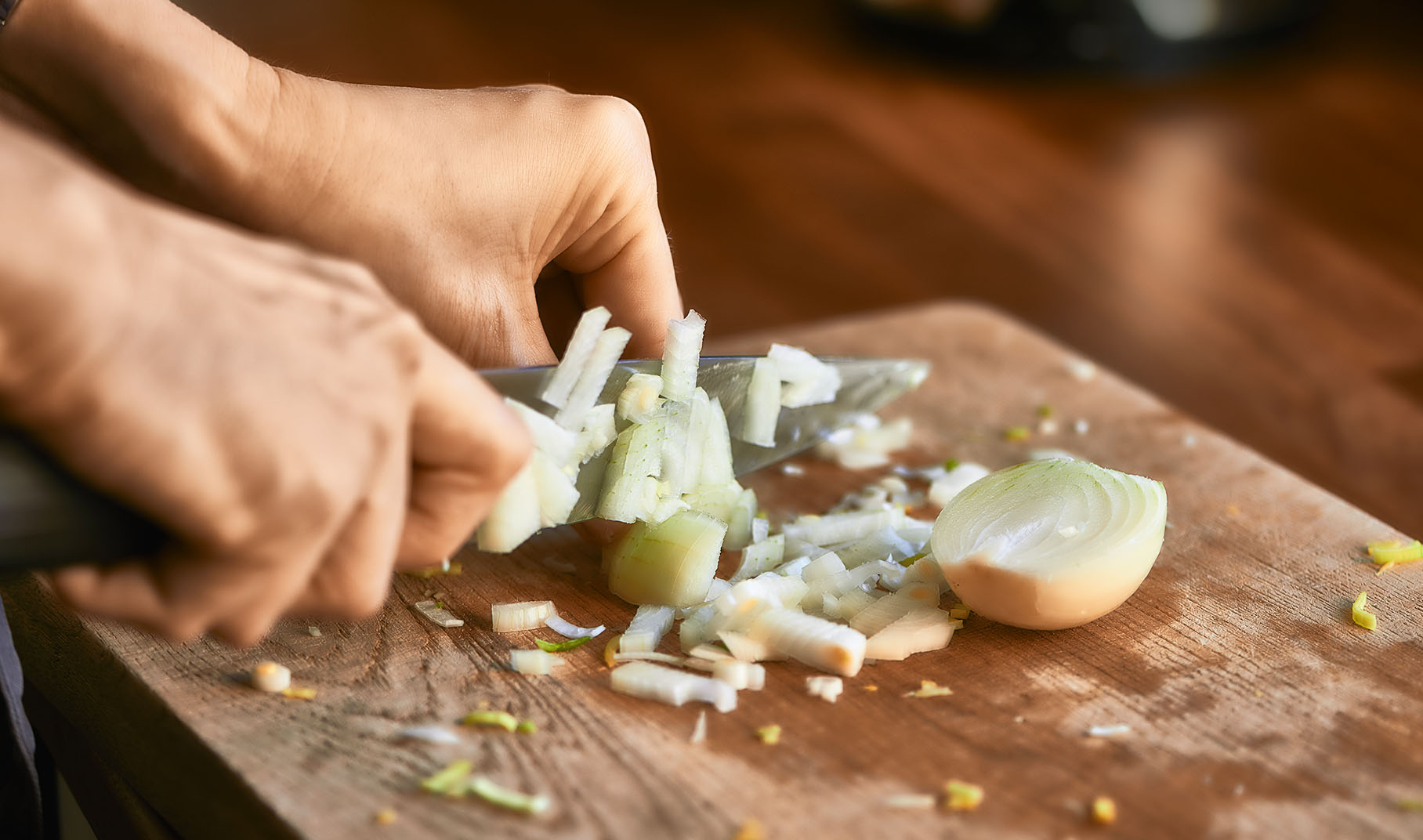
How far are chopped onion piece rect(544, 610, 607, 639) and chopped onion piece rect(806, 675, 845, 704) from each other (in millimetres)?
187

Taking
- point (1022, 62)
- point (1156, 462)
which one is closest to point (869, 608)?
point (1156, 462)

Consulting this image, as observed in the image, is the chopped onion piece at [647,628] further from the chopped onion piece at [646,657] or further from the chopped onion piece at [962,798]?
the chopped onion piece at [962,798]

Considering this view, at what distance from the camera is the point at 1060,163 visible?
327 centimetres

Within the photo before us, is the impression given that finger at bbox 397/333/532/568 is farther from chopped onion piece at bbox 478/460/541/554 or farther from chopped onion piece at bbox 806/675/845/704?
chopped onion piece at bbox 806/675/845/704

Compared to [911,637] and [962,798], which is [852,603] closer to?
[911,637]

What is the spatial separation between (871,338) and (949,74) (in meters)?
2.38

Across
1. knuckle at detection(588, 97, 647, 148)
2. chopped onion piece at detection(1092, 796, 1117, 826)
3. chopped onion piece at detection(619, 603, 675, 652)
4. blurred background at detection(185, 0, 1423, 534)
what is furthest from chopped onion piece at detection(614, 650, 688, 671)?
blurred background at detection(185, 0, 1423, 534)

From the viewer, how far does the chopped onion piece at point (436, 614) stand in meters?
1.07

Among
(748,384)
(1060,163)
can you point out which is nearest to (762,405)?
(748,384)

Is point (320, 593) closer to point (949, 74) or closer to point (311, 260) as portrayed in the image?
point (311, 260)

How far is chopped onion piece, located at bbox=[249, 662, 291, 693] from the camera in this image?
3.15ft

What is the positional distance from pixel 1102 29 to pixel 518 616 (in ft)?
10.0

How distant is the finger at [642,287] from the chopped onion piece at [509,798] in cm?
47

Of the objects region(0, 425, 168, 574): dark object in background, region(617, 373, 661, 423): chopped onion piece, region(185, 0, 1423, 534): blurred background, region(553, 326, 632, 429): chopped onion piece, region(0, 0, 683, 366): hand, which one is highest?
region(0, 0, 683, 366): hand
